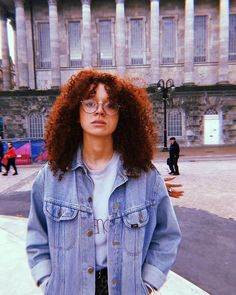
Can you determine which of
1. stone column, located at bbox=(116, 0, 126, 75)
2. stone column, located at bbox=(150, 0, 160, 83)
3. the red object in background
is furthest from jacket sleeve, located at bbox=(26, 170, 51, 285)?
stone column, located at bbox=(150, 0, 160, 83)

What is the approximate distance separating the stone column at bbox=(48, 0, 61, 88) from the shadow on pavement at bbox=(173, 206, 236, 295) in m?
25.4

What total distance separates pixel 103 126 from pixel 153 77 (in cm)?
2852

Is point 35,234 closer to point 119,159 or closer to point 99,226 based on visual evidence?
point 99,226

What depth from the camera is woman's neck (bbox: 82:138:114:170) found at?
1673mm

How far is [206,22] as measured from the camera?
96.3ft

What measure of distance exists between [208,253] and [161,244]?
3431 mm

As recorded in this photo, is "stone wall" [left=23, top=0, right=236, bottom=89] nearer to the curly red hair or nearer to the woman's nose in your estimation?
the curly red hair

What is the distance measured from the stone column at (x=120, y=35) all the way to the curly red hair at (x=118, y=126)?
89.7 ft

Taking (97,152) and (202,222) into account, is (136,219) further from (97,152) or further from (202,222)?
(202,222)

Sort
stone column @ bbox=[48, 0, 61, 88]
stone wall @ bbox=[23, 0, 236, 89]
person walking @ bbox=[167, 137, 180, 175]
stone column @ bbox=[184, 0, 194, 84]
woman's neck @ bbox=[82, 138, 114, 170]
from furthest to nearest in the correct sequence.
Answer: stone wall @ bbox=[23, 0, 236, 89], stone column @ bbox=[48, 0, 61, 88], stone column @ bbox=[184, 0, 194, 84], person walking @ bbox=[167, 137, 180, 175], woman's neck @ bbox=[82, 138, 114, 170]

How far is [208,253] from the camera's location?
4.63m

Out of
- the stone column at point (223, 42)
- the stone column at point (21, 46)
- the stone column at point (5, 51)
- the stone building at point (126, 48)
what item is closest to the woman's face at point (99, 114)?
the stone building at point (126, 48)

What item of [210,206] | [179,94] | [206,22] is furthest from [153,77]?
[210,206]

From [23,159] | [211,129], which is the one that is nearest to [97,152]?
[23,159]
